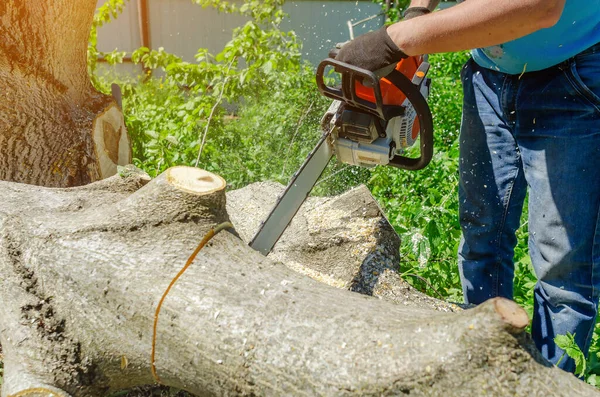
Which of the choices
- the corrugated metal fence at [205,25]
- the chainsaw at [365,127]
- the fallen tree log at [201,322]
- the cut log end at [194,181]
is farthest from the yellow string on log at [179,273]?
the corrugated metal fence at [205,25]

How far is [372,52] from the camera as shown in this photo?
1.88m

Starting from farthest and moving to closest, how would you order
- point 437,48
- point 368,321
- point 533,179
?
point 533,179, point 437,48, point 368,321

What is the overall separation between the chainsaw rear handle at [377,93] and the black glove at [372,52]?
0.03m

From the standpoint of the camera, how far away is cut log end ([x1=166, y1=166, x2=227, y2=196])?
1812 mm

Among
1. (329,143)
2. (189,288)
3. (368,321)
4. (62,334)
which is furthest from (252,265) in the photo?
(329,143)

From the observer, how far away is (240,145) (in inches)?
199

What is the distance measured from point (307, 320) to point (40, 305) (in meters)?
0.87

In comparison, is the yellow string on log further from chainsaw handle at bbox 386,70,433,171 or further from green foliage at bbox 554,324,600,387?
green foliage at bbox 554,324,600,387

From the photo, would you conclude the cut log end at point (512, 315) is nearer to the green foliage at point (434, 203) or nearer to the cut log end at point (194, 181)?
the cut log end at point (194, 181)

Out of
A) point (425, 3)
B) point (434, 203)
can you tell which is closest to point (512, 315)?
point (425, 3)

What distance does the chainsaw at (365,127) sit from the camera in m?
2.06

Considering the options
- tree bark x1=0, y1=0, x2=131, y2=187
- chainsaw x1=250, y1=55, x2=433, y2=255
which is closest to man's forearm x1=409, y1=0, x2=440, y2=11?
chainsaw x1=250, y1=55, x2=433, y2=255

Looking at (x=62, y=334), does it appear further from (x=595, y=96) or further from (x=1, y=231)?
(x=595, y=96)

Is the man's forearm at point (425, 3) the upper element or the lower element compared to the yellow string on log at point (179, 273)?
upper
